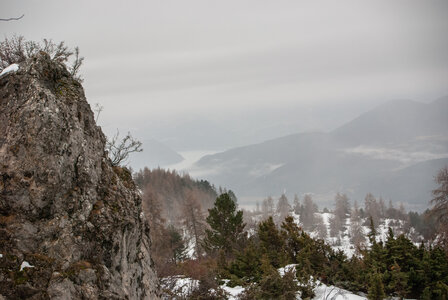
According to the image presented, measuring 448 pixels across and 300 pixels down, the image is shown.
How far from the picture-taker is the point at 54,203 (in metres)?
5.64

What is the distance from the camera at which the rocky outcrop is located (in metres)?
5.20

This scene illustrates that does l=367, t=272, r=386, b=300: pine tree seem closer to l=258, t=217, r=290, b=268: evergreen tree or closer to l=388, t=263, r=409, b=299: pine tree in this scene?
l=388, t=263, r=409, b=299: pine tree

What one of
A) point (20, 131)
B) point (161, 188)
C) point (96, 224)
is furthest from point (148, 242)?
point (161, 188)

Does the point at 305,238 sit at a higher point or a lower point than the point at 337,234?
higher

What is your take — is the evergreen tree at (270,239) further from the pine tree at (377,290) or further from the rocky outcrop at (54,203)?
the rocky outcrop at (54,203)

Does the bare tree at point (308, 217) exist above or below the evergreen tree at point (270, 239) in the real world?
below

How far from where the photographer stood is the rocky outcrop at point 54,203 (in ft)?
17.1

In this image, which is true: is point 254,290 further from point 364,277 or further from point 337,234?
point 337,234

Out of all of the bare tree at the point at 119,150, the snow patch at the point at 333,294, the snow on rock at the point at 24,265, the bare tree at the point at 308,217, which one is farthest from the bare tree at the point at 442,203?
the bare tree at the point at 308,217

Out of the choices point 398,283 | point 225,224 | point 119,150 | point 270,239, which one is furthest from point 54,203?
point 225,224

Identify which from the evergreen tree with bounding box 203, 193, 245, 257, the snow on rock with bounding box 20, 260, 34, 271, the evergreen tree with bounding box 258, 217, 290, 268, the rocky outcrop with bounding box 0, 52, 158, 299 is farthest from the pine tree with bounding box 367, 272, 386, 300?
the evergreen tree with bounding box 203, 193, 245, 257

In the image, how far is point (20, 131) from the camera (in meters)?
5.55

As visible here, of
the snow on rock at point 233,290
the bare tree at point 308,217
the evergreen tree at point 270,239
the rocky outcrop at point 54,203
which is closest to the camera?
the rocky outcrop at point 54,203

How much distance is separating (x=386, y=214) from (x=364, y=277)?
143 m
